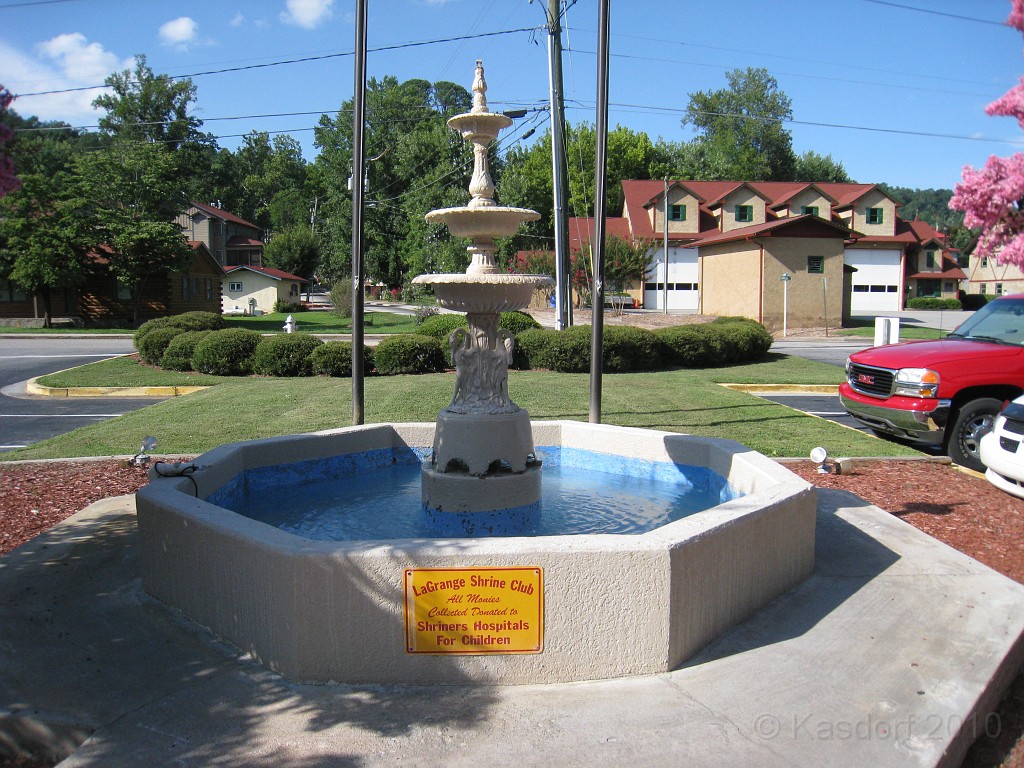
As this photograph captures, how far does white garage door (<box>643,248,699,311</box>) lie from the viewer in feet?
178

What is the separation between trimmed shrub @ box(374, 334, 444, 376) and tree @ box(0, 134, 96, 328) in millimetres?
24980

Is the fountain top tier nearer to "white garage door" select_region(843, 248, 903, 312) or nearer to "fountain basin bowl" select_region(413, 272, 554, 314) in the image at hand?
"fountain basin bowl" select_region(413, 272, 554, 314)

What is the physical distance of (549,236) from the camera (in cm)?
5581

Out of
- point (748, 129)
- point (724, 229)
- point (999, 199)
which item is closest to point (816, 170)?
point (748, 129)

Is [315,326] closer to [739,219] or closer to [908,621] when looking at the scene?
[739,219]

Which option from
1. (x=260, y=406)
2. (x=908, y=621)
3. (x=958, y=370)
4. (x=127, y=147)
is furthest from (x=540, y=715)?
(x=127, y=147)

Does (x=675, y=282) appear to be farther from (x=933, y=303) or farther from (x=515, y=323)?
(x=515, y=323)

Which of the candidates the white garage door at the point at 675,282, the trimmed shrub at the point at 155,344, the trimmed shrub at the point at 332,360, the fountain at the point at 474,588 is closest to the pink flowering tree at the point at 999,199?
the fountain at the point at 474,588

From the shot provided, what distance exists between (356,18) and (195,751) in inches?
367

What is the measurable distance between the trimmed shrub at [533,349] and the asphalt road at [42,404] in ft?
27.0

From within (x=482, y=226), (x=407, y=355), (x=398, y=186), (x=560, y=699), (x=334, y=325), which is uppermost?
(x=398, y=186)

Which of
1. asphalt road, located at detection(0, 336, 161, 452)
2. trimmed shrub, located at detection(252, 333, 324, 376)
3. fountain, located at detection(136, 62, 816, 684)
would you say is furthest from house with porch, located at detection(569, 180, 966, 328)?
fountain, located at detection(136, 62, 816, 684)

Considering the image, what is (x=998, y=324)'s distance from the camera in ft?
34.9

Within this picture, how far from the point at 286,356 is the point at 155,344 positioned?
14.9 feet
